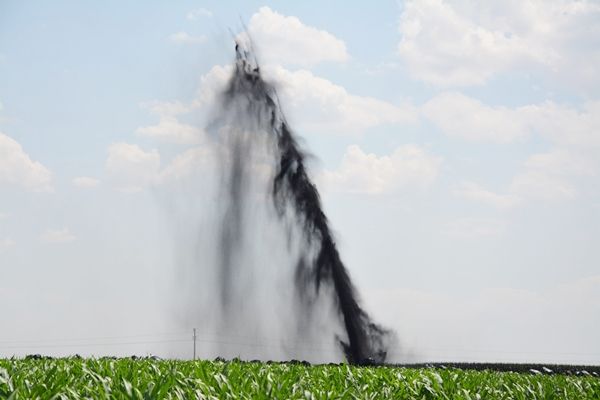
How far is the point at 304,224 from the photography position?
176ft

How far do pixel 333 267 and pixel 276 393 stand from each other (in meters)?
42.6

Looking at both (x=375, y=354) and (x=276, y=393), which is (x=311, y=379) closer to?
(x=276, y=393)

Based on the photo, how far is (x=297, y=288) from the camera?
5388cm

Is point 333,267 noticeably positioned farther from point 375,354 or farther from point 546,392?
point 546,392

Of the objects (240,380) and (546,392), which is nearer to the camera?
(240,380)

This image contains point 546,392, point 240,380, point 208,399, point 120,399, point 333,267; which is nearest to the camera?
point 120,399

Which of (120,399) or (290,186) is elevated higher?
(290,186)

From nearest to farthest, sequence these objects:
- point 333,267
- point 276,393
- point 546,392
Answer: point 276,393 < point 546,392 < point 333,267

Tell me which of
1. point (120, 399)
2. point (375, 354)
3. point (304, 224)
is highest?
point (304, 224)

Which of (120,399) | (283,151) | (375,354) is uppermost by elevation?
(283,151)

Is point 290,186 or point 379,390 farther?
point 290,186

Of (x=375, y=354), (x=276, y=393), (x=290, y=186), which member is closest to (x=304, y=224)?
(x=290, y=186)

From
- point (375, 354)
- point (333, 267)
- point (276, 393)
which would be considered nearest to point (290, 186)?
point (333, 267)

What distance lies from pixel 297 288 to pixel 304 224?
3.90 meters
